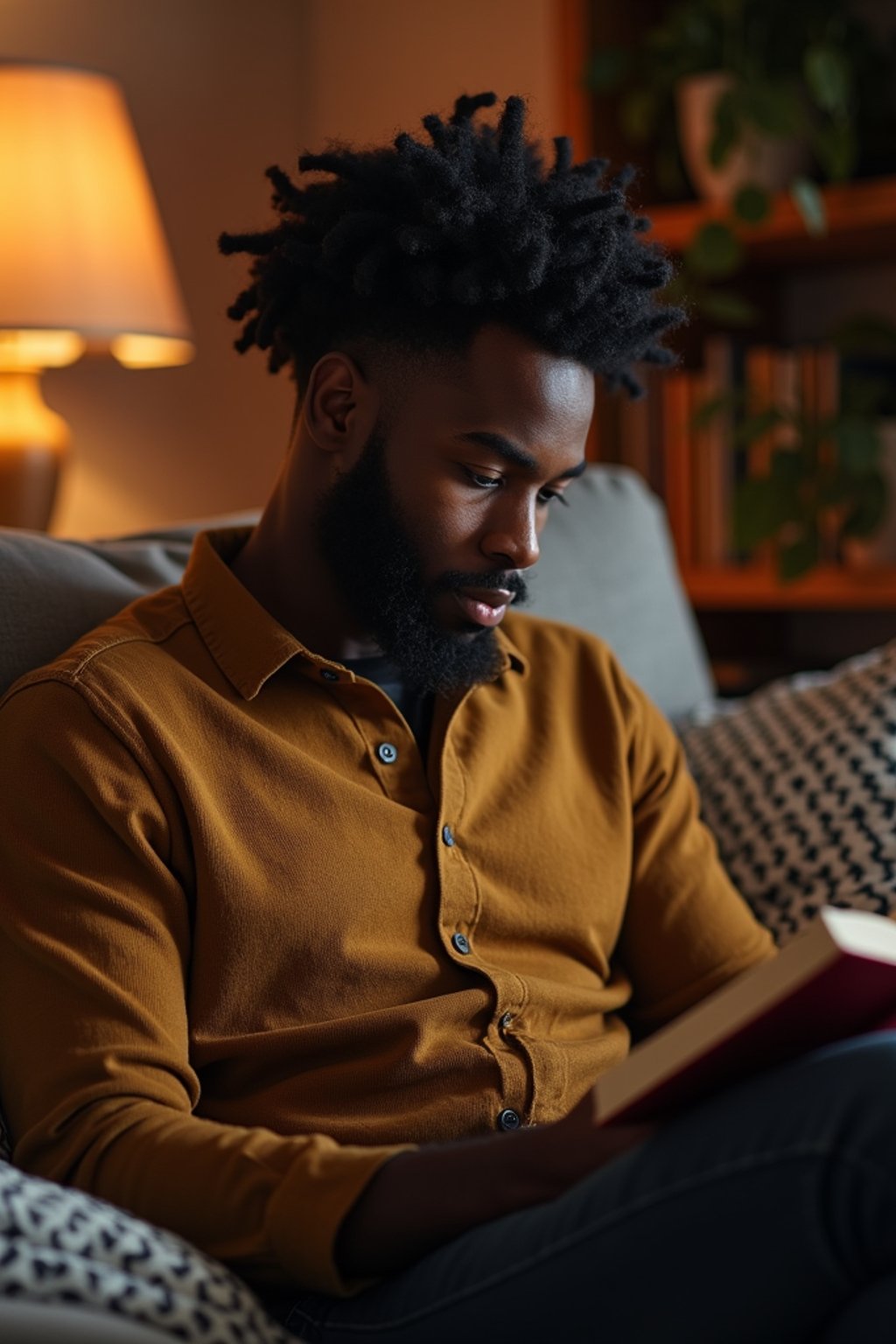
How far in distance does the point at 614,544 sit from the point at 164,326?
25.0 inches

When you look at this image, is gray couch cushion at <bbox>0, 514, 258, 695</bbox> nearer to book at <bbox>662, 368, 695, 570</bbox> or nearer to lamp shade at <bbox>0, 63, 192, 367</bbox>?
lamp shade at <bbox>0, 63, 192, 367</bbox>

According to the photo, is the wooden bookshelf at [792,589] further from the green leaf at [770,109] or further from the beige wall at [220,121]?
the beige wall at [220,121]

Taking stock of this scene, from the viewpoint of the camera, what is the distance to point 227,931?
96 cm

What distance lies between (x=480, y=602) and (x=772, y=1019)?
18.0 inches

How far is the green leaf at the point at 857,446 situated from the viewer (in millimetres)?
2094

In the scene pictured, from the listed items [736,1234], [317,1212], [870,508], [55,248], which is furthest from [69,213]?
[736,1234]

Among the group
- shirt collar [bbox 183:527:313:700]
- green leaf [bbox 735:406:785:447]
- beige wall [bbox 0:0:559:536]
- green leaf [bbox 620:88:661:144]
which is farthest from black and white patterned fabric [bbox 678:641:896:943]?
beige wall [bbox 0:0:559:536]

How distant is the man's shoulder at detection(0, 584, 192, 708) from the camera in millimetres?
987

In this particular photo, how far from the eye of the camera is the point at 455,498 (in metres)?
1.06

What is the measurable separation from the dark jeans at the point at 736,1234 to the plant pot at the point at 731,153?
66.7 inches

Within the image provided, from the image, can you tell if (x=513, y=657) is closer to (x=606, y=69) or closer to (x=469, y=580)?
(x=469, y=580)

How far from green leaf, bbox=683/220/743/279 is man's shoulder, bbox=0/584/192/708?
4.17 feet

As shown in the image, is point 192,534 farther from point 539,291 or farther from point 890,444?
point 890,444

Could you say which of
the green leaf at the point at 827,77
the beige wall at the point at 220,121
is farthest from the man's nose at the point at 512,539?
the beige wall at the point at 220,121
